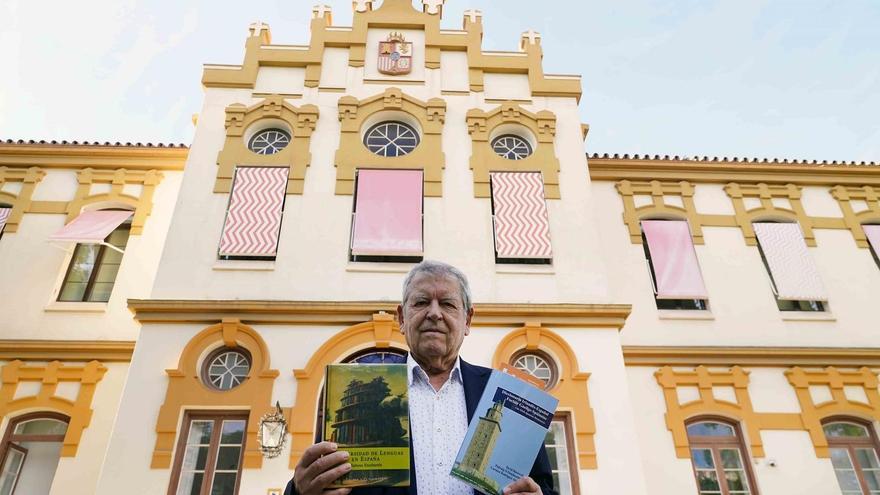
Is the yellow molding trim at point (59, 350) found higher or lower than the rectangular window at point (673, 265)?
lower

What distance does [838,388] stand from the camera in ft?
34.7

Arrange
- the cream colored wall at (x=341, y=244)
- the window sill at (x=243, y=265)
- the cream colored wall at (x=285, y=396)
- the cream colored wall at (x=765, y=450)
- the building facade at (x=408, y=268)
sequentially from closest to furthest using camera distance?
the cream colored wall at (x=285, y=396) → the building facade at (x=408, y=268) → the cream colored wall at (x=765, y=450) → the cream colored wall at (x=341, y=244) → the window sill at (x=243, y=265)

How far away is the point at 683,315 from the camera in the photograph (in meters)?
11.3

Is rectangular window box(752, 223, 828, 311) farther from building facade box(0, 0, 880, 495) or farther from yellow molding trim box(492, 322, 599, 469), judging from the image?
yellow molding trim box(492, 322, 599, 469)

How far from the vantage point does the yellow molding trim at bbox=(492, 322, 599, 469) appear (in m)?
8.62

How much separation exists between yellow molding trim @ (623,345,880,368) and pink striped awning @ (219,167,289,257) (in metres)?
6.87

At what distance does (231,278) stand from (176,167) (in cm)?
417

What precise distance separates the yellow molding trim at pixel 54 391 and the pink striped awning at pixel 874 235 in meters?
15.7

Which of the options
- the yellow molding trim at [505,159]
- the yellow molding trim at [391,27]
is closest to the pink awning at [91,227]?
the yellow molding trim at [391,27]

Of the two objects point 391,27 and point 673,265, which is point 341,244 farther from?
point 673,265

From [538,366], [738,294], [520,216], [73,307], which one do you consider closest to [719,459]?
[738,294]

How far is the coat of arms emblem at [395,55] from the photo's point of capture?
12.9 meters

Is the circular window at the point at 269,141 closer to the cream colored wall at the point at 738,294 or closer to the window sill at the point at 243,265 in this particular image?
the window sill at the point at 243,265

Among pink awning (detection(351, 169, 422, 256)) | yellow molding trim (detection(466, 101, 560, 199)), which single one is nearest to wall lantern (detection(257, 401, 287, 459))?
pink awning (detection(351, 169, 422, 256))
